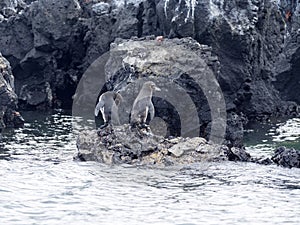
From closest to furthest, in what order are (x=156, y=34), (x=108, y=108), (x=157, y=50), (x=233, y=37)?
(x=108, y=108) < (x=157, y=50) < (x=233, y=37) < (x=156, y=34)

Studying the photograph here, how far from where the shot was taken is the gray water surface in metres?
15.7

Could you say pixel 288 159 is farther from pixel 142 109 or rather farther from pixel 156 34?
pixel 156 34

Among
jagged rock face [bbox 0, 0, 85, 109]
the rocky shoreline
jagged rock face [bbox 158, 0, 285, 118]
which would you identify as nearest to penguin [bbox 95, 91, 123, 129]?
the rocky shoreline

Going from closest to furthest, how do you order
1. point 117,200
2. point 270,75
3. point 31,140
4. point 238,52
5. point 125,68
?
point 117,200
point 31,140
point 125,68
point 238,52
point 270,75

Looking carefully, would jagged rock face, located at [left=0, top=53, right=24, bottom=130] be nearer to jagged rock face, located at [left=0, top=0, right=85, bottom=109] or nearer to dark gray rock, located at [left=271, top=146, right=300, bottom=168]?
jagged rock face, located at [left=0, top=0, right=85, bottom=109]

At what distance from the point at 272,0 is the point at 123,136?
90.6 feet

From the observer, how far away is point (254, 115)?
133ft

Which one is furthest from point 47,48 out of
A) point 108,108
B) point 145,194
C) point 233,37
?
point 145,194

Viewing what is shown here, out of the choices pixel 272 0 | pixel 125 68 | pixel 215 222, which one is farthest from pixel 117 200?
pixel 272 0

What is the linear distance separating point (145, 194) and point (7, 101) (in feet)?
57.6

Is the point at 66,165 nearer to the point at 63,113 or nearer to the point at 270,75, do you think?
the point at 63,113

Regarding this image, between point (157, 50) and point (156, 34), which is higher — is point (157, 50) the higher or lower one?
the lower one

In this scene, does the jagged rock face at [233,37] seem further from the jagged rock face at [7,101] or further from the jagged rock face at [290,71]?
the jagged rock face at [7,101]

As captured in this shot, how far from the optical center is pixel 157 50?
33500 millimetres
